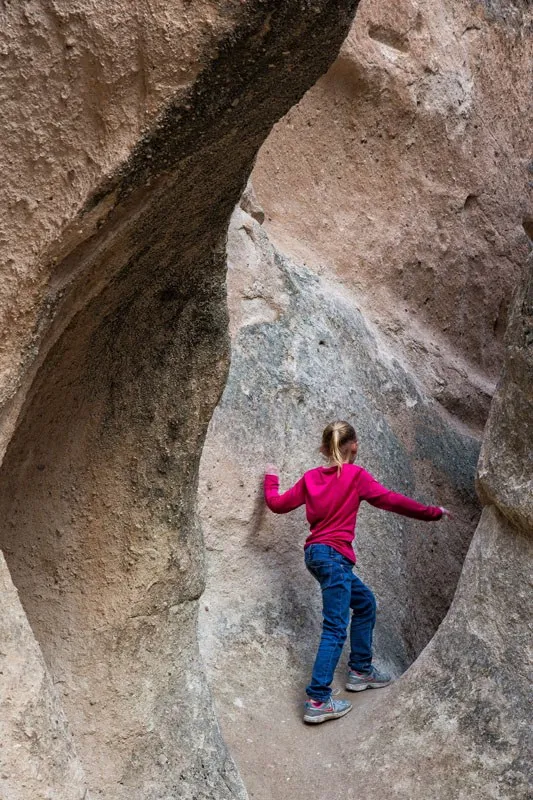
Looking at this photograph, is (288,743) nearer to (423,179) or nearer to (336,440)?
(336,440)

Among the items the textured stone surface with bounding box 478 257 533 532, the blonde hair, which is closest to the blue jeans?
the blonde hair

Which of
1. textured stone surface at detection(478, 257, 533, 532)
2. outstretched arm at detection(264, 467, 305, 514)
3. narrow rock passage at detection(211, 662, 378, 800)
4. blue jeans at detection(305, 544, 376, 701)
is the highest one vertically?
textured stone surface at detection(478, 257, 533, 532)

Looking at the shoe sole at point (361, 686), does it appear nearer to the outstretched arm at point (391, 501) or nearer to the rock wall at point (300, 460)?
the rock wall at point (300, 460)

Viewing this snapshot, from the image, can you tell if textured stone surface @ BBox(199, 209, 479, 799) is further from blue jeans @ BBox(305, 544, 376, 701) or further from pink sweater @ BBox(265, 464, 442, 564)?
pink sweater @ BBox(265, 464, 442, 564)

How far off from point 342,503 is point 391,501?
0.15 m

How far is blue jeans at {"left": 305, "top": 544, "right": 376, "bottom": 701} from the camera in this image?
9.74 ft

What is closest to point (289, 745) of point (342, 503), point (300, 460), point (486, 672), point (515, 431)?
point (486, 672)

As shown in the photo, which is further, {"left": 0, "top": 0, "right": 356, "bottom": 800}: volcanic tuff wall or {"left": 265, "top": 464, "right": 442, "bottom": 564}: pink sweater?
{"left": 265, "top": 464, "right": 442, "bottom": 564}: pink sweater

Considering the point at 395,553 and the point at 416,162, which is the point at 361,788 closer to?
the point at 395,553

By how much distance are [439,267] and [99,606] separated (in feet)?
9.12

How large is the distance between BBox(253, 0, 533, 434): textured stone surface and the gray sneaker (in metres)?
1.61

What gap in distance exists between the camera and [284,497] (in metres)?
3.19

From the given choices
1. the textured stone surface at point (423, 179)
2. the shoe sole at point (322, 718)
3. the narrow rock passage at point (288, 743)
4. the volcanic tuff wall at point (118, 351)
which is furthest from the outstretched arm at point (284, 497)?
the textured stone surface at point (423, 179)

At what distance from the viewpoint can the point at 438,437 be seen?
158 inches
